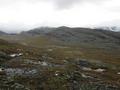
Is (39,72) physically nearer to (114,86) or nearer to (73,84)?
(73,84)

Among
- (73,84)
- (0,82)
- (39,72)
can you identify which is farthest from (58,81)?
(0,82)

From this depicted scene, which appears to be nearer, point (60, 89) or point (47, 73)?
point (60, 89)

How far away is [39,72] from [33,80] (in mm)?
4355

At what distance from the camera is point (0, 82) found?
41125 millimetres

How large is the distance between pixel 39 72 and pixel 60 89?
321 inches

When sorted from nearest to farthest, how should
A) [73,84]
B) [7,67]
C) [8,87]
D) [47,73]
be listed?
[8,87] → [73,84] → [47,73] → [7,67]

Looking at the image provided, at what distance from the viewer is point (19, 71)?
1897 inches

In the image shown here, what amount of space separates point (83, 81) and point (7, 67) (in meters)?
14.9

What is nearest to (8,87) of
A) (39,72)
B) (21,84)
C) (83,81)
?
(21,84)

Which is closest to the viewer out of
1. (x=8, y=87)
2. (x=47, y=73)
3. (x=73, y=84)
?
(x=8, y=87)

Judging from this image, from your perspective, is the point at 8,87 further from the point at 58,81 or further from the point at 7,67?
the point at 7,67

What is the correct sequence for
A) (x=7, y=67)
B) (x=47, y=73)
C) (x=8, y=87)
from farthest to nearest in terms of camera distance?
(x=7, y=67) → (x=47, y=73) → (x=8, y=87)

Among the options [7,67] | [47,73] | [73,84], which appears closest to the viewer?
[73,84]

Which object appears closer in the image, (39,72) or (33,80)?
(33,80)
